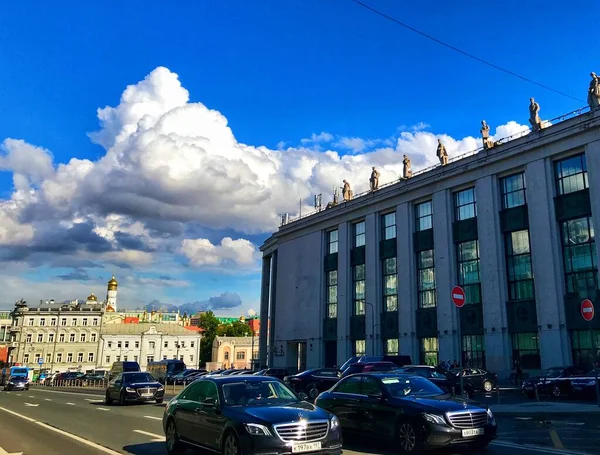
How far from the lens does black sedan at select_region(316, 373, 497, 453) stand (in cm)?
910

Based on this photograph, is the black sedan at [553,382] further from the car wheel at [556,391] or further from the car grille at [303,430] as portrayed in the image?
the car grille at [303,430]

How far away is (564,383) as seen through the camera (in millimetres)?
22984

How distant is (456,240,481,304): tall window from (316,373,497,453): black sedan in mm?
30691

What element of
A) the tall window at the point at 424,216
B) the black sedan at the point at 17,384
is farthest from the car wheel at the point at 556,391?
the black sedan at the point at 17,384

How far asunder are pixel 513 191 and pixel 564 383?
1878 centimetres

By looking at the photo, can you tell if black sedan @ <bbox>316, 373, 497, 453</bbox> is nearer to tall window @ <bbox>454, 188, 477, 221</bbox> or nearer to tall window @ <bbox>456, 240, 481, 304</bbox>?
tall window @ <bbox>456, 240, 481, 304</bbox>

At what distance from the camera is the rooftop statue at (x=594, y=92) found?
33.5 meters

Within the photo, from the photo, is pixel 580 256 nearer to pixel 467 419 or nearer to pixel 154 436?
pixel 467 419

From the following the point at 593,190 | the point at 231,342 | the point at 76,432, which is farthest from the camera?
the point at 231,342

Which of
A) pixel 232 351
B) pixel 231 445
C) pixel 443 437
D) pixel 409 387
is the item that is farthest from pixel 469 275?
pixel 232 351

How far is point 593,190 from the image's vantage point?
33.1 metres

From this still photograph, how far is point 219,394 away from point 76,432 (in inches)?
271

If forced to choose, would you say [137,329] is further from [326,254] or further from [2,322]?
[326,254]

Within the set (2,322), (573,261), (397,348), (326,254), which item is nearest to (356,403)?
(573,261)
